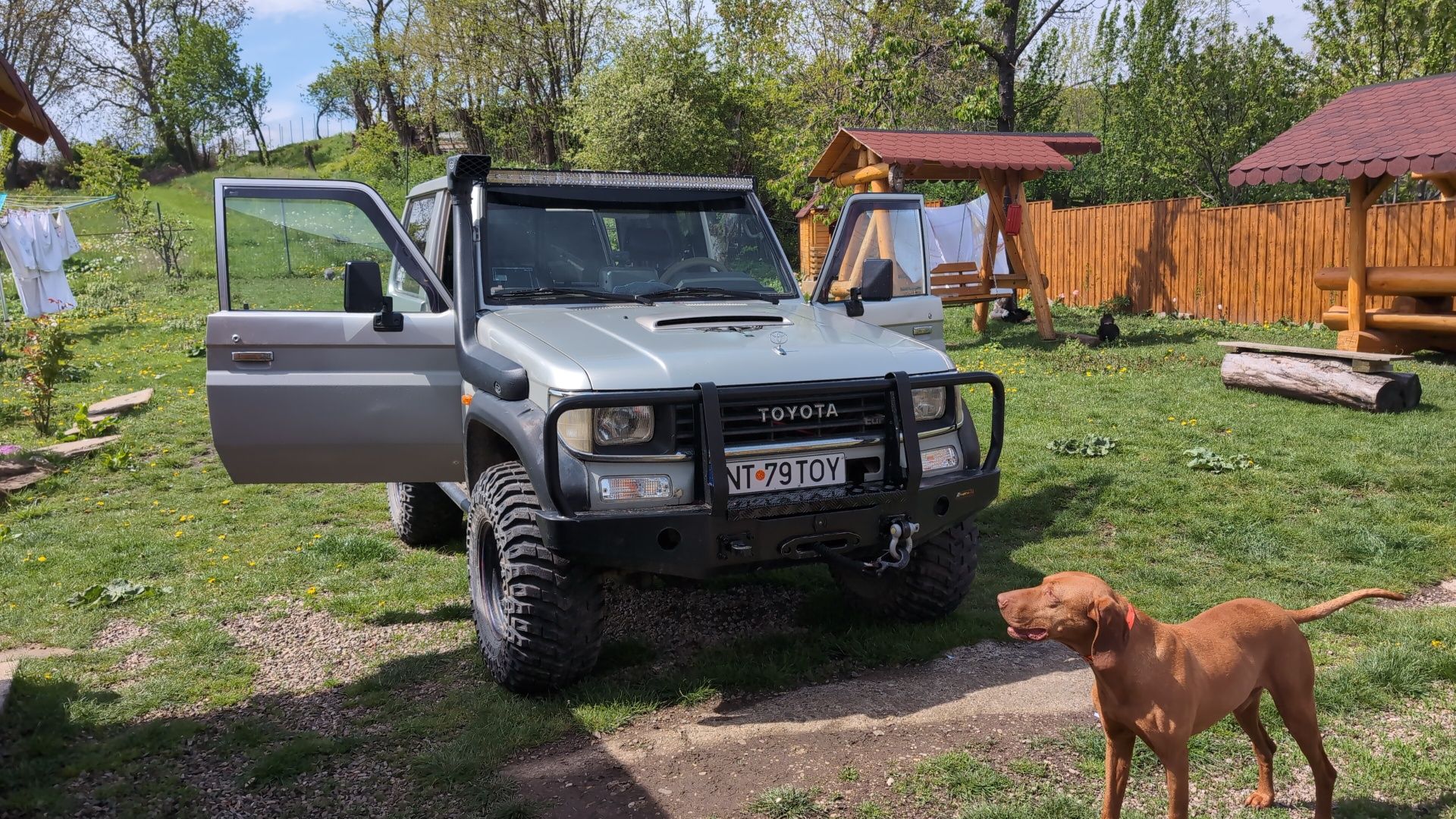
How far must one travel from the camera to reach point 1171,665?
2797mm

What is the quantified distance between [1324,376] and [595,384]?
7.88 meters

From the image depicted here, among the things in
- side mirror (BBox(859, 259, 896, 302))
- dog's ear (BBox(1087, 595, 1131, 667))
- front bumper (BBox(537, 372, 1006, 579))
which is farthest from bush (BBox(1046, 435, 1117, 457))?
dog's ear (BBox(1087, 595, 1131, 667))

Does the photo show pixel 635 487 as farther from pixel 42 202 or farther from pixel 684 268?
pixel 42 202

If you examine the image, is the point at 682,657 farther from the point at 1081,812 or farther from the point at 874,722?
the point at 1081,812

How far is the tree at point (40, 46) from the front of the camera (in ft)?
138

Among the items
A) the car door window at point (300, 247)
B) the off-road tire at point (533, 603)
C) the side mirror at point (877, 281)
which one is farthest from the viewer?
the side mirror at point (877, 281)

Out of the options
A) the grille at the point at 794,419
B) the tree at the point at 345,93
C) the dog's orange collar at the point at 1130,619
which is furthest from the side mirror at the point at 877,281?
the tree at the point at 345,93

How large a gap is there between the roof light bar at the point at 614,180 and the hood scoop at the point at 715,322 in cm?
111

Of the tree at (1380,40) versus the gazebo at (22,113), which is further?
the tree at (1380,40)

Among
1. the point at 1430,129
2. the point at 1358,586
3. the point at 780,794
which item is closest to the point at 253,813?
the point at 780,794

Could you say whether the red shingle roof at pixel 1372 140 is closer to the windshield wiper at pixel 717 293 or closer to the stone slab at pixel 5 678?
the windshield wiper at pixel 717 293

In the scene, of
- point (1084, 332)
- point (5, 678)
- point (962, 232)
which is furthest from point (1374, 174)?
point (5, 678)

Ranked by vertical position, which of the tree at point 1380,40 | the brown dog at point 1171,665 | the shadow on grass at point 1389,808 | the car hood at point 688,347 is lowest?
the shadow on grass at point 1389,808

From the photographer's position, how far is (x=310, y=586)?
6141 mm
